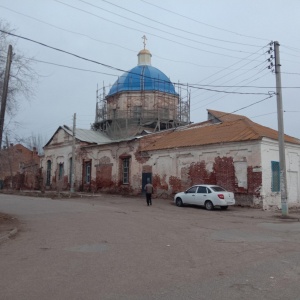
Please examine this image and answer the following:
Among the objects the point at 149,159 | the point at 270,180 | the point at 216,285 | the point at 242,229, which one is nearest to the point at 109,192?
the point at 149,159

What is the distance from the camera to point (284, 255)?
30.9 feet

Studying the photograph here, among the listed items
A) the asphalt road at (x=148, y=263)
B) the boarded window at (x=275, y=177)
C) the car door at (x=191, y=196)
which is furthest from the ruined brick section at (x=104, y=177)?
the asphalt road at (x=148, y=263)

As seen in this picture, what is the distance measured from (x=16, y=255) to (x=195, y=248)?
15.1 feet

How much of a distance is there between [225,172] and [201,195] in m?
3.69

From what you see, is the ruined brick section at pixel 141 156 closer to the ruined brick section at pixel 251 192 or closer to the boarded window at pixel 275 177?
the ruined brick section at pixel 251 192

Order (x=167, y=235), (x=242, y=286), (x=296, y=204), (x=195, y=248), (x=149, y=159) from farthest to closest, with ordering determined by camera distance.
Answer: (x=149, y=159) → (x=296, y=204) → (x=167, y=235) → (x=195, y=248) → (x=242, y=286)

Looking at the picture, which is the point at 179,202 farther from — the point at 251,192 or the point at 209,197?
the point at 251,192

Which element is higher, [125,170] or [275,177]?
[125,170]

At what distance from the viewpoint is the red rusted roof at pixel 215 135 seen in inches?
1067

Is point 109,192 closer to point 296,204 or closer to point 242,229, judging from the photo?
point 296,204

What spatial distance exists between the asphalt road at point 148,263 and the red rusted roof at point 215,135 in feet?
42.9

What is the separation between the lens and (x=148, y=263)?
331 inches

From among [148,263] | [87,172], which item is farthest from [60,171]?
[148,263]

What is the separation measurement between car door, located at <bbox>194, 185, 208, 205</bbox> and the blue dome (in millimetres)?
21680
